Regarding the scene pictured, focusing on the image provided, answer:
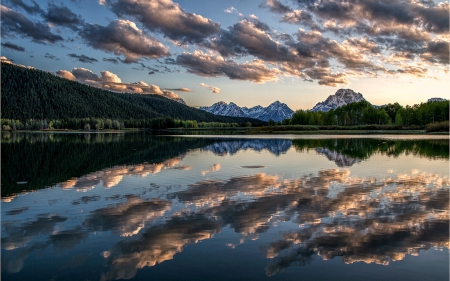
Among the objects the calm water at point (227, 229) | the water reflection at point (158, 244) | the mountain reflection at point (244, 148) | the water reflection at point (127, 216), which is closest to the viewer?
the calm water at point (227, 229)

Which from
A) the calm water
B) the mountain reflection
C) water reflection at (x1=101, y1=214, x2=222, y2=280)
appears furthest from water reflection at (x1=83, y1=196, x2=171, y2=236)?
the mountain reflection

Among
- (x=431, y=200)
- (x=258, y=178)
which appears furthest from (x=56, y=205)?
(x=431, y=200)

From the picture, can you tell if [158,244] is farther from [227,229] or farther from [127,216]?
[127,216]

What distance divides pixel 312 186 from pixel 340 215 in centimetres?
726

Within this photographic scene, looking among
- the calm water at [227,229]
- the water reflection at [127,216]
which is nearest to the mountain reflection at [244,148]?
the calm water at [227,229]

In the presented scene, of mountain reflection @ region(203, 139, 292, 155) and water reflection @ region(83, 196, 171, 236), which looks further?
mountain reflection @ region(203, 139, 292, 155)

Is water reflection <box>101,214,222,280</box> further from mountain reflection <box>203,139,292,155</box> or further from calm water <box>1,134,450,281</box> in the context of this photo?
mountain reflection <box>203,139,292,155</box>

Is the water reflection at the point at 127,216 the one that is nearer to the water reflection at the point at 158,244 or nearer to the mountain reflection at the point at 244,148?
the water reflection at the point at 158,244

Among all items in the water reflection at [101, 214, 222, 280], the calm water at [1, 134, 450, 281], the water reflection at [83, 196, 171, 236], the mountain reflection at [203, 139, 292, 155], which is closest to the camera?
the calm water at [1, 134, 450, 281]

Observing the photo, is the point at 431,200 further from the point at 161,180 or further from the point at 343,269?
the point at 161,180

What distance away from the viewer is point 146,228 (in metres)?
13.7

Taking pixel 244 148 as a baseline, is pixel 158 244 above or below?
below

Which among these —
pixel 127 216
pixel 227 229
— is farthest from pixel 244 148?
pixel 227 229

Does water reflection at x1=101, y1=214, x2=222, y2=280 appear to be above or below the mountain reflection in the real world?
below
